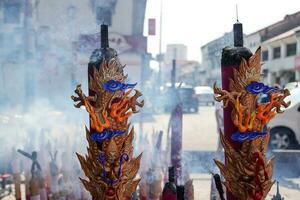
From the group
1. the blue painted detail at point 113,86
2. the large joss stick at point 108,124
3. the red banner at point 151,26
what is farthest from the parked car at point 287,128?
the blue painted detail at point 113,86

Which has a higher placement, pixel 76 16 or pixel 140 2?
pixel 140 2

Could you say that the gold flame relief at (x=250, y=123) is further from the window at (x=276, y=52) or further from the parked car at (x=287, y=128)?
the window at (x=276, y=52)

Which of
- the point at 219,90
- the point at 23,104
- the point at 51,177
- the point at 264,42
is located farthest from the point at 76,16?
the point at 264,42

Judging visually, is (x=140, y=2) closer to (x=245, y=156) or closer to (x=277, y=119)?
(x=277, y=119)

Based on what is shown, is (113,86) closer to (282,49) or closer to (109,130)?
(109,130)

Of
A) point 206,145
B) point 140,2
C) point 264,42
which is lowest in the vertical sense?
point 206,145

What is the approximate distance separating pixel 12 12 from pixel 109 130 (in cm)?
575

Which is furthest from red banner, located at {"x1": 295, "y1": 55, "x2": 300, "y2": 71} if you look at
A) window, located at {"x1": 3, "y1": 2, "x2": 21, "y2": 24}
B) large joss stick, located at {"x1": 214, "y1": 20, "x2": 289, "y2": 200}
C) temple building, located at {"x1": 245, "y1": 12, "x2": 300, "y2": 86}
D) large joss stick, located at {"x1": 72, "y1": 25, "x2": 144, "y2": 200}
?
large joss stick, located at {"x1": 72, "y1": 25, "x2": 144, "y2": 200}

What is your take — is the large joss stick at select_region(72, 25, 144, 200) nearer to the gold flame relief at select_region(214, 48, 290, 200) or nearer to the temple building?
the gold flame relief at select_region(214, 48, 290, 200)

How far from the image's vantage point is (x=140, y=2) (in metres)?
8.15

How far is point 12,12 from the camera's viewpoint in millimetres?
7465

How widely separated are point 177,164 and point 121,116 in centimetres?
197

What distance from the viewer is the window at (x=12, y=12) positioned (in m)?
7.46

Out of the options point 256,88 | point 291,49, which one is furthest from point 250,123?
point 291,49
